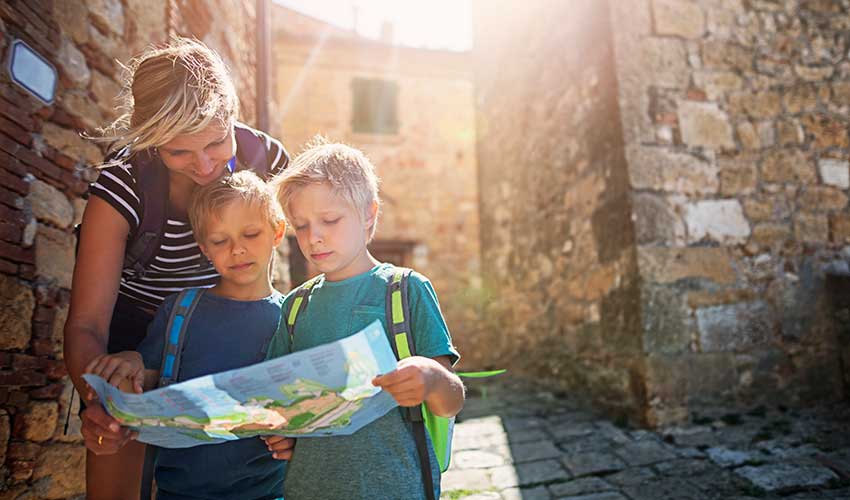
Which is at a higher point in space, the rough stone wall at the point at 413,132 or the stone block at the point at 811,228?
the rough stone wall at the point at 413,132

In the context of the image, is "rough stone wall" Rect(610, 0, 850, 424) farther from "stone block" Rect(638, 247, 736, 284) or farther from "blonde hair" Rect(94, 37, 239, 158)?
"blonde hair" Rect(94, 37, 239, 158)

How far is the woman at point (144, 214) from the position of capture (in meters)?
1.29

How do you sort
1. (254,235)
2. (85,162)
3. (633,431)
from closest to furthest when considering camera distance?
(254,235) → (85,162) → (633,431)

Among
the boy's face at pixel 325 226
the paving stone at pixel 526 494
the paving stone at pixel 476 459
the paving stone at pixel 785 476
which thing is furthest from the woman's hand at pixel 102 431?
the paving stone at pixel 785 476

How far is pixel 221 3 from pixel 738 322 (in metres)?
3.94

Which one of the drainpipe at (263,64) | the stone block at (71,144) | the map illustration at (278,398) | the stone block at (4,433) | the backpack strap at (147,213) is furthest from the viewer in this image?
the drainpipe at (263,64)

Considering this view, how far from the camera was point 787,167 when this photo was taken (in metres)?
3.54

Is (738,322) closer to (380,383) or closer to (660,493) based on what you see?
(660,493)

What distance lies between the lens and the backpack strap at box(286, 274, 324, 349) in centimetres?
131

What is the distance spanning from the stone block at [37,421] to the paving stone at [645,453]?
247 centimetres

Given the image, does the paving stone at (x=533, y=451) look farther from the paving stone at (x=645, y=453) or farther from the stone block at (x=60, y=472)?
the stone block at (x=60, y=472)

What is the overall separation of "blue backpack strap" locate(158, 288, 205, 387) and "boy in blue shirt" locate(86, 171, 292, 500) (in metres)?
0.02

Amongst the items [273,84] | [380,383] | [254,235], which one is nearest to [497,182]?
[273,84]

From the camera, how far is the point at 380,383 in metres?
0.99
